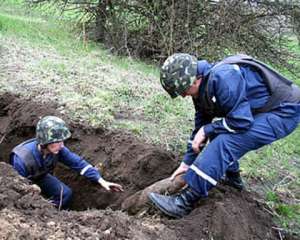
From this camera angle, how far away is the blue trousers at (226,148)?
449 centimetres

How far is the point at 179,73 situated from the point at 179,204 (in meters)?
1.19

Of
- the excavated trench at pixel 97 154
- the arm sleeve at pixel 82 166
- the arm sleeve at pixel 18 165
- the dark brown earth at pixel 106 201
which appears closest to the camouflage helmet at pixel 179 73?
the dark brown earth at pixel 106 201

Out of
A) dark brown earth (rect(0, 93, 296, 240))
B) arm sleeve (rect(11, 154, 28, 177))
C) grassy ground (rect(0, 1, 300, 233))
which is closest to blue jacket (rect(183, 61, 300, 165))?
dark brown earth (rect(0, 93, 296, 240))

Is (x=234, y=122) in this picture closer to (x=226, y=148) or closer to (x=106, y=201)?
(x=226, y=148)

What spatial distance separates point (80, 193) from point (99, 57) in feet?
17.2

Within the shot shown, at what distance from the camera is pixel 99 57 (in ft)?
37.2

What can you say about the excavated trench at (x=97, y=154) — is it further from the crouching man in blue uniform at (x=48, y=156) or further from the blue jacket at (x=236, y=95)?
the blue jacket at (x=236, y=95)

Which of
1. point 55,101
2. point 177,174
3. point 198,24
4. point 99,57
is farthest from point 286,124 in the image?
point 198,24

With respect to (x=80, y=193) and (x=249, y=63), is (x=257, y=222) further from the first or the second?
(x=80, y=193)

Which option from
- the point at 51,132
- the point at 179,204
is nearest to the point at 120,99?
the point at 51,132

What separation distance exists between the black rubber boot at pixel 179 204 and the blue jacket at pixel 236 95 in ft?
1.85

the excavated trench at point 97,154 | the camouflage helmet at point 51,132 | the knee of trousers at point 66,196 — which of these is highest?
the camouflage helmet at point 51,132

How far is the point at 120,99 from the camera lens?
7953mm

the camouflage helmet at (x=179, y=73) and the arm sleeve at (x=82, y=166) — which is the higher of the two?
the camouflage helmet at (x=179, y=73)
